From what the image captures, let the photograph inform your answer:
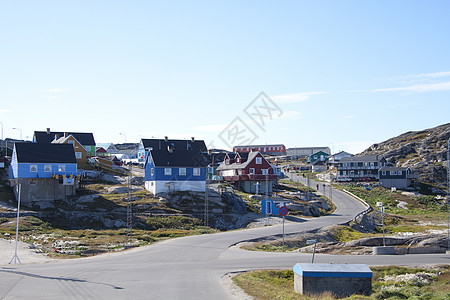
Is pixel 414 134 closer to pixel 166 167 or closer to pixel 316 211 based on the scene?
pixel 316 211

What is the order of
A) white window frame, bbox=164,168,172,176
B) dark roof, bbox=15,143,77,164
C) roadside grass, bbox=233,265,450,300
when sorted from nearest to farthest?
roadside grass, bbox=233,265,450,300
dark roof, bbox=15,143,77,164
white window frame, bbox=164,168,172,176

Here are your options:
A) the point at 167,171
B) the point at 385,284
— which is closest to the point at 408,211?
the point at 167,171

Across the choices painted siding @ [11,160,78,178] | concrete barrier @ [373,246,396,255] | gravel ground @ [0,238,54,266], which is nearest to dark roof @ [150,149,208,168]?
painted siding @ [11,160,78,178]

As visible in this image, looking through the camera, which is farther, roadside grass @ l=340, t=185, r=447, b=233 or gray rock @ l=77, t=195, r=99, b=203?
roadside grass @ l=340, t=185, r=447, b=233

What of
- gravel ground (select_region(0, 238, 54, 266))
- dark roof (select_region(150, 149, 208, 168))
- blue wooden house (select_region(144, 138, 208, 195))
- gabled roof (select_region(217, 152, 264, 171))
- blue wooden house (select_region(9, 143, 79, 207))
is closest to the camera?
gravel ground (select_region(0, 238, 54, 266))

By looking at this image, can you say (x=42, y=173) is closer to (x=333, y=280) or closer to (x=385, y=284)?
(x=385, y=284)

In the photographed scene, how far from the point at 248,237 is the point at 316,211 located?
1096 inches

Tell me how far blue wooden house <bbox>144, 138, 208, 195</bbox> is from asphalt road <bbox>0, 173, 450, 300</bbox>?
87.5ft

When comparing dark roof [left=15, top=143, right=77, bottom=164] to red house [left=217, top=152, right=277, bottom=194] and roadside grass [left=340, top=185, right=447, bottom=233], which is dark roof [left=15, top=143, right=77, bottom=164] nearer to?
red house [left=217, top=152, right=277, bottom=194]

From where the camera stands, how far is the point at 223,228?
5909 cm

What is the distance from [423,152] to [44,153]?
12173 cm

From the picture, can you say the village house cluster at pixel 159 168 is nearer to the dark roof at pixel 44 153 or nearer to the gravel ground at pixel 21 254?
the dark roof at pixel 44 153

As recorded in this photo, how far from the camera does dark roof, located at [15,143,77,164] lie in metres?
64.0

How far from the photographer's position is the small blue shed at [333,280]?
2177 cm
